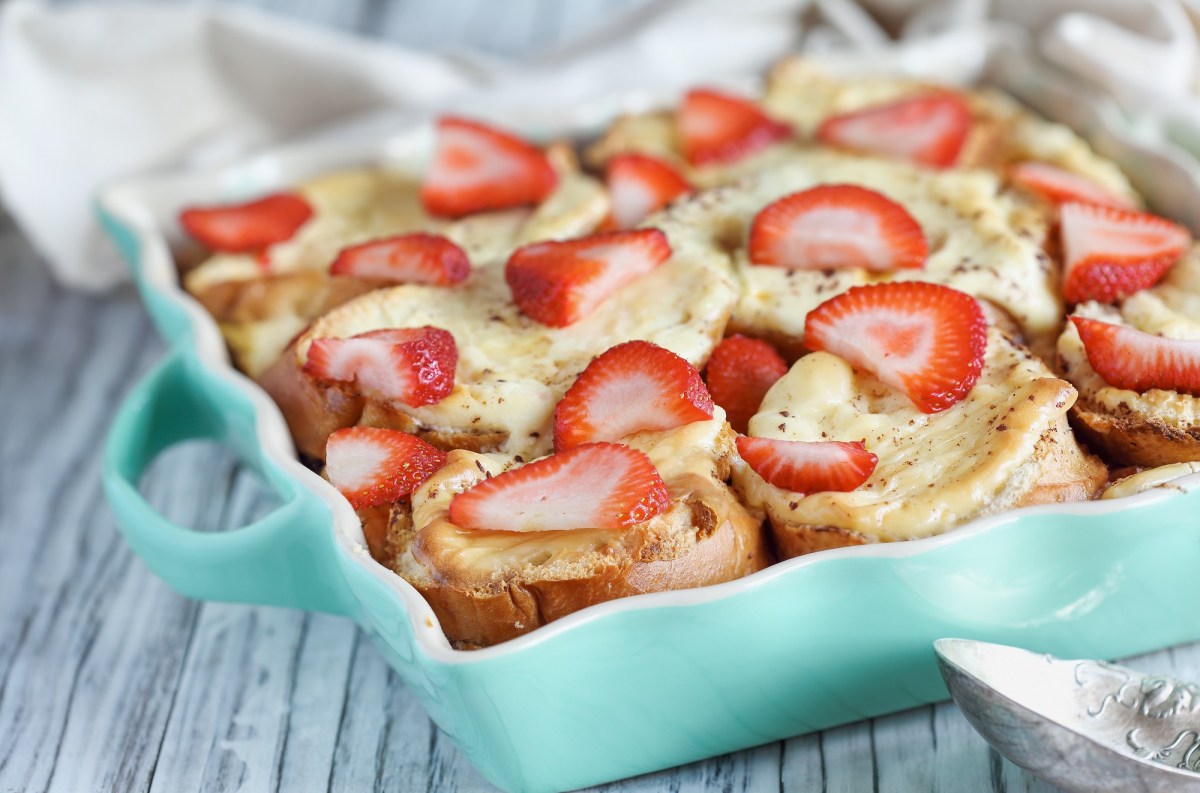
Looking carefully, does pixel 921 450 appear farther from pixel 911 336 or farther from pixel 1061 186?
pixel 1061 186

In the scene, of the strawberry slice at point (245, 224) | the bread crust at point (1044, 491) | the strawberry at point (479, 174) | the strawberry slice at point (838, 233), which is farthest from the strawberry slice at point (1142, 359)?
the strawberry slice at point (245, 224)

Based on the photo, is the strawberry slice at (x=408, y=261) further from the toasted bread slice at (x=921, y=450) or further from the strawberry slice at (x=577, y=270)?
the toasted bread slice at (x=921, y=450)

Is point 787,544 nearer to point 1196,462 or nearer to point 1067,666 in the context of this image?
point 1067,666

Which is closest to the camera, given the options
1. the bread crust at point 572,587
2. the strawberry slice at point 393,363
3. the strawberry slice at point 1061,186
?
the bread crust at point 572,587

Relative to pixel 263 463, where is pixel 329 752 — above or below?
below

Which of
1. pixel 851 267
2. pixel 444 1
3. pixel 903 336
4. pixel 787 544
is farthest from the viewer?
pixel 444 1

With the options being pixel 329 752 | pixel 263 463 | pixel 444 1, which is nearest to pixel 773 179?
pixel 263 463

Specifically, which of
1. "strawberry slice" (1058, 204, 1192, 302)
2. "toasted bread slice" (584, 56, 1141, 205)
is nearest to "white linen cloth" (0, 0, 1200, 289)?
"toasted bread slice" (584, 56, 1141, 205)
